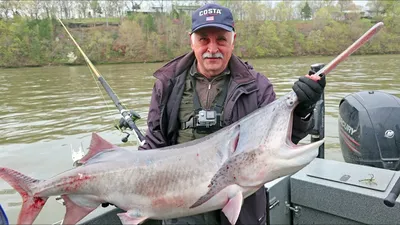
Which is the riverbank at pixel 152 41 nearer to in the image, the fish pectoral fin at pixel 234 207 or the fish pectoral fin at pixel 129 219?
the fish pectoral fin at pixel 129 219

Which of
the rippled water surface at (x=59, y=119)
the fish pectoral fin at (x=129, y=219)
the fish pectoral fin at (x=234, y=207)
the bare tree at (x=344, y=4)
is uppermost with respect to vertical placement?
the bare tree at (x=344, y=4)

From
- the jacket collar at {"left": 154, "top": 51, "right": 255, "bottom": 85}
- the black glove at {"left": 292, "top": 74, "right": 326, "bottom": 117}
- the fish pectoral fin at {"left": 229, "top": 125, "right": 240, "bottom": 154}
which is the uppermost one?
the jacket collar at {"left": 154, "top": 51, "right": 255, "bottom": 85}

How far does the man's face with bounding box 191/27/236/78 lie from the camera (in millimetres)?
2781

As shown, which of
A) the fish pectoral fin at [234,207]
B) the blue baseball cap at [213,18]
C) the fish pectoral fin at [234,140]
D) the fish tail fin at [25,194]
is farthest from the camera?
the blue baseball cap at [213,18]

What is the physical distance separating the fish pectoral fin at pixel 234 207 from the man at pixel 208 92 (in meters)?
0.64

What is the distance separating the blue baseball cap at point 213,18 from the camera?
2738mm

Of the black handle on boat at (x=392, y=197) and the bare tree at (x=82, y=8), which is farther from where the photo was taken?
the bare tree at (x=82, y=8)

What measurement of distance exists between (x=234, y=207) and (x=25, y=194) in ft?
4.70

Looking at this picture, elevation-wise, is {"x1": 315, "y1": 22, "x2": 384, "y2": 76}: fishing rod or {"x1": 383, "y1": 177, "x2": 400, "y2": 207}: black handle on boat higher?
{"x1": 315, "y1": 22, "x2": 384, "y2": 76}: fishing rod

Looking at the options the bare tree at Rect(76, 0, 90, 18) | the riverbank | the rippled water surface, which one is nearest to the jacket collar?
the rippled water surface

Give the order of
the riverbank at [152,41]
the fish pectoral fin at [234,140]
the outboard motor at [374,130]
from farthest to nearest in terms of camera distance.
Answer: the riverbank at [152,41] < the outboard motor at [374,130] < the fish pectoral fin at [234,140]

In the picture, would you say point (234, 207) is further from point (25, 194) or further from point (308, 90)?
point (25, 194)

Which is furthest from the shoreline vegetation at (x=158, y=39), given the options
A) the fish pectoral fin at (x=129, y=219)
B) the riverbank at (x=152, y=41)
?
the fish pectoral fin at (x=129, y=219)

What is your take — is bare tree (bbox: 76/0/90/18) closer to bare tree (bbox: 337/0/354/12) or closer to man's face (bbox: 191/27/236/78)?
bare tree (bbox: 337/0/354/12)
